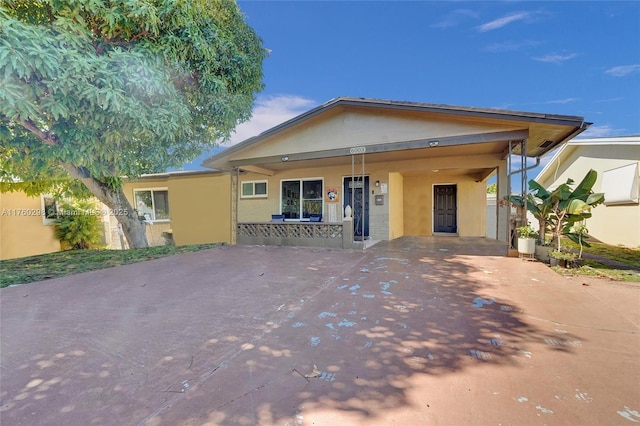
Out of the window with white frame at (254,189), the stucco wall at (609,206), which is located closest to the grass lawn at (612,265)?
the stucco wall at (609,206)

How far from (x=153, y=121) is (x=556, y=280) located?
28.2 ft

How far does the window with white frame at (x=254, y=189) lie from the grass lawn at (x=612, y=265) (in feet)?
32.9

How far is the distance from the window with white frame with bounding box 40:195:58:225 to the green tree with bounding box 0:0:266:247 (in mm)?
4656

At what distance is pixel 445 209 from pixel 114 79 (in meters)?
12.3

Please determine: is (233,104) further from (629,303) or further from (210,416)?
(629,303)

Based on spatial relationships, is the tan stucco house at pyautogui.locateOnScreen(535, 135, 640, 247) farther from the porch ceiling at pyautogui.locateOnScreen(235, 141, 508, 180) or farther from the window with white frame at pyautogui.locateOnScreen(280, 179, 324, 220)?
the window with white frame at pyautogui.locateOnScreen(280, 179, 324, 220)

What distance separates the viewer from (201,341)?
2.92 m

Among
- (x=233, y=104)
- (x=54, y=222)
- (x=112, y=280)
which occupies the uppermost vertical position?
(x=233, y=104)

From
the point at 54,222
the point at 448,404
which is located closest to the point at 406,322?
the point at 448,404

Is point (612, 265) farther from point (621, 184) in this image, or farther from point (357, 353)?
Result: point (357, 353)

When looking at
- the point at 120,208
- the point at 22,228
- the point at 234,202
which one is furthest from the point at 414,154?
the point at 22,228

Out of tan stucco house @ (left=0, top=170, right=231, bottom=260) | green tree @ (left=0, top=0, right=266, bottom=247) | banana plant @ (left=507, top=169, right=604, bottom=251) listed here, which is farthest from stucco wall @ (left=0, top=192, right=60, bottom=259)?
banana plant @ (left=507, top=169, right=604, bottom=251)

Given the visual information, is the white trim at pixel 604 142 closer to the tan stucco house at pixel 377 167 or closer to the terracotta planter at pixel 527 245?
the tan stucco house at pixel 377 167

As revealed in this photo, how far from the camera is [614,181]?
934 centimetres
